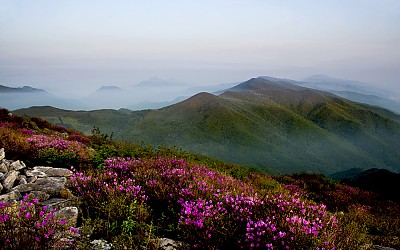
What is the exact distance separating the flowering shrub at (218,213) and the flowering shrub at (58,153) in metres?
2.80

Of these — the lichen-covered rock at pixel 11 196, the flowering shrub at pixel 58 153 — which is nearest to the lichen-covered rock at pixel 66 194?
the lichen-covered rock at pixel 11 196

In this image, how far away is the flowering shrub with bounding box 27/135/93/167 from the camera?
8367mm

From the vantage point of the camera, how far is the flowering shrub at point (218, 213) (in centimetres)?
375

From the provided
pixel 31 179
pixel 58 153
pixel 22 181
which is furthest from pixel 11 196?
pixel 58 153

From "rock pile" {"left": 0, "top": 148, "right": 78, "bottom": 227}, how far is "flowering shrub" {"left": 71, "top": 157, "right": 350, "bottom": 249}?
343 mm

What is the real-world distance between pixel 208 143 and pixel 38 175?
183m

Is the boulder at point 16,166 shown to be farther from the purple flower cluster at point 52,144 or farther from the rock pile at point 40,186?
the purple flower cluster at point 52,144

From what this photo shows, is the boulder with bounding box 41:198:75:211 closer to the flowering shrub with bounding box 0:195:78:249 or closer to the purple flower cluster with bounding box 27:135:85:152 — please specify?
the flowering shrub with bounding box 0:195:78:249

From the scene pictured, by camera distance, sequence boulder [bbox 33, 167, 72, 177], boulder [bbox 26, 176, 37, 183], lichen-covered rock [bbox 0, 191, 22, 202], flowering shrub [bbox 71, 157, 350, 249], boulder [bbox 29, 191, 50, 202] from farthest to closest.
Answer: boulder [bbox 33, 167, 72, 177] → boulder [bbox 26, 176, 37, 183] → boulder [bbox 29, 191, 50, 202] → lichen-covered rock [bbox 0, 191, 22, 202] → flowering shrub [bbox 71, 157, 350, 249]

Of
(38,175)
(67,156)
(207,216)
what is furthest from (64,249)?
(67,156)

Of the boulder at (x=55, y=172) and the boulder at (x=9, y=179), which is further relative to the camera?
the boulder at (x=55, y=172)

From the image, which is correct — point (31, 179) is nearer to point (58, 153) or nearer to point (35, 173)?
point (35, 173)

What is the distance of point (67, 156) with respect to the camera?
27.9 feet

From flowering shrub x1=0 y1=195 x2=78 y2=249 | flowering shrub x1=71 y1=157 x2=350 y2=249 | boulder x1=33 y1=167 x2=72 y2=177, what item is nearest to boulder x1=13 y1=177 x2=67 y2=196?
flowering shrub x1=71 y1=157 x2=350 y2=249
